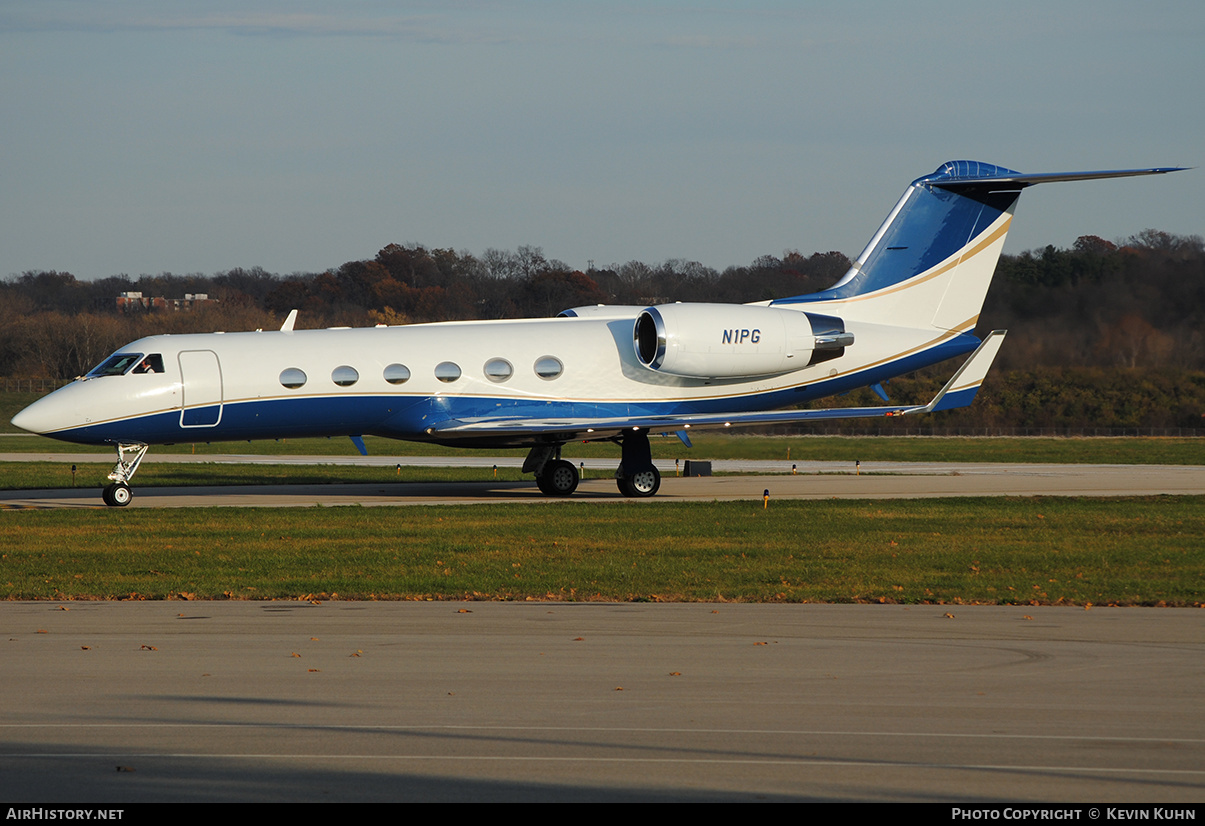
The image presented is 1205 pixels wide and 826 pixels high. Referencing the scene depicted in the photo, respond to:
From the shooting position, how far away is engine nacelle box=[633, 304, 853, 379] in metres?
27.1

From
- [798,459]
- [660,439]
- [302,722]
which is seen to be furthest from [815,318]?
[660,439]

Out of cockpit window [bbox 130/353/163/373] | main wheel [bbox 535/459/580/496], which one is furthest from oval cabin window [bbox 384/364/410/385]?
cockpit window [bbox 130/353/163/373]

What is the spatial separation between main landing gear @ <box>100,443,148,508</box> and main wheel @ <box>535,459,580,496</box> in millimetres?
8653

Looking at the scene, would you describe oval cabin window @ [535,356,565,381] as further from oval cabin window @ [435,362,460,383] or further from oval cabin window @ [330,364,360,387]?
oval cabin window @ [330,364,360,387]

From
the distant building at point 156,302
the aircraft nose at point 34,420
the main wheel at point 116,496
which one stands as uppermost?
the distant building at point 156,302

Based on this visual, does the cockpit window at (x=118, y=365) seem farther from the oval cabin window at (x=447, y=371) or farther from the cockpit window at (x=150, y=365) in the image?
the oval cabin window at (x=447, y=371)

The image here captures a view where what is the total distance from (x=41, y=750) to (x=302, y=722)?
1.55 meters

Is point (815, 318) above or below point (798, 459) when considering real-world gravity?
above

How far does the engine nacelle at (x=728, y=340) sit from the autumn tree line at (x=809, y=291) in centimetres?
2400

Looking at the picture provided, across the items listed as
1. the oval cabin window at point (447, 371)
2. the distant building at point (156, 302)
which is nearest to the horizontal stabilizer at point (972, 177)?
the oval cabin window at point (447, 371)

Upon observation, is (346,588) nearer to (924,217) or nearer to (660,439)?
(924,217)

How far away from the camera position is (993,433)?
61.9m

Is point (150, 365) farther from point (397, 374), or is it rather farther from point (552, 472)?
point (552, 472)

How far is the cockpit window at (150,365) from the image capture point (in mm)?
24625
